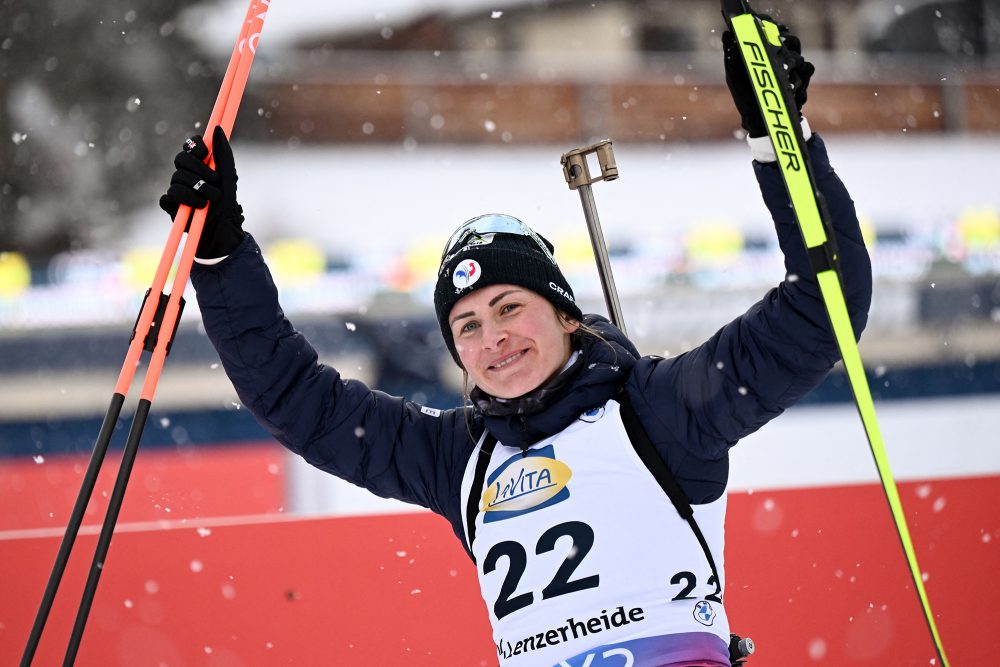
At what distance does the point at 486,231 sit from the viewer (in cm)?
201

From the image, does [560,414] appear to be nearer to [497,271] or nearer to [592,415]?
[592,415]

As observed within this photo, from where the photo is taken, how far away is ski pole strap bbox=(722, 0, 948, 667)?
157 cm

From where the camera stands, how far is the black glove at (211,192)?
1841mm

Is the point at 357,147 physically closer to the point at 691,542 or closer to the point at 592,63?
the point at 592,63

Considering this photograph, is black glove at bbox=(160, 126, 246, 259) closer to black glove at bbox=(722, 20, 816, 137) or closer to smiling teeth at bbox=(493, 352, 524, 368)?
smiling teeth at bbox=(493, 352, 524, 368)

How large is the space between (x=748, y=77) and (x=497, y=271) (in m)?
0.55

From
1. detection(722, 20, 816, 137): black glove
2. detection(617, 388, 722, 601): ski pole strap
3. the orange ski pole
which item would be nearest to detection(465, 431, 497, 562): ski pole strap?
detection(617, 388, 722, 601): ski pole strap

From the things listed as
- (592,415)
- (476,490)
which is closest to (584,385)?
(592,415)

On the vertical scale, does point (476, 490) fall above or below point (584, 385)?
below

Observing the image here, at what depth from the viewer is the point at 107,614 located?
2648 mm

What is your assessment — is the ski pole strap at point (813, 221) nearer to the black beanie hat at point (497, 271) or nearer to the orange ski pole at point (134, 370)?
the black beanie hat at point (497, 271)

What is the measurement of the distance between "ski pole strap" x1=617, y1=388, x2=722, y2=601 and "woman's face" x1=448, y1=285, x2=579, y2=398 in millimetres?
181

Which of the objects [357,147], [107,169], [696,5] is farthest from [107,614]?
[696,5]

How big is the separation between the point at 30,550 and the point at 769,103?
2158mm
